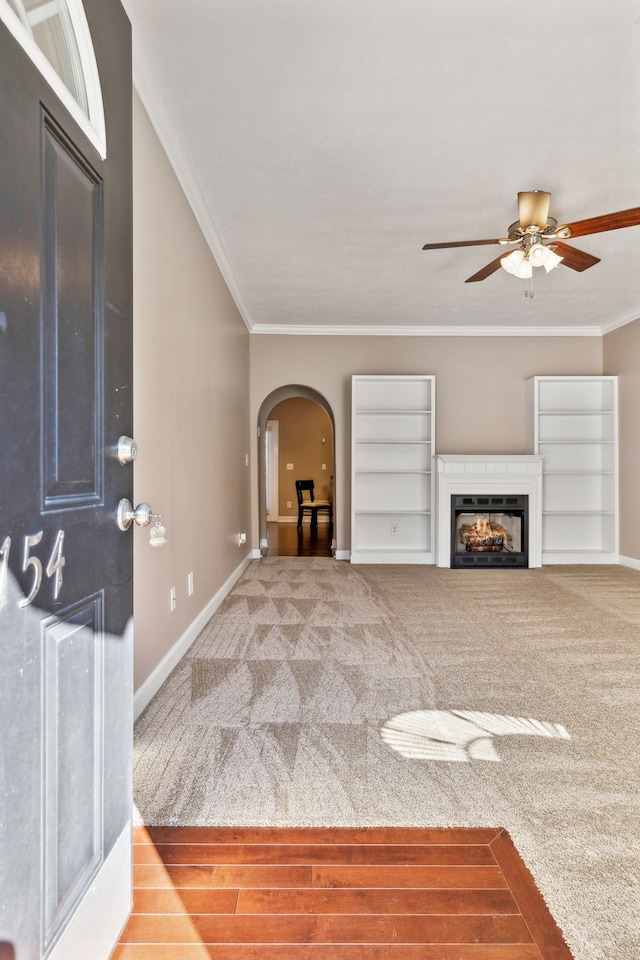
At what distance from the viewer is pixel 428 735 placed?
83.4 inches

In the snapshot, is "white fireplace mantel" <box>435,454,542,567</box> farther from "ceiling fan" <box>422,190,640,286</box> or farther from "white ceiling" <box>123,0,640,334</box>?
"ceiling fan" <box>422,190,640,286</box>

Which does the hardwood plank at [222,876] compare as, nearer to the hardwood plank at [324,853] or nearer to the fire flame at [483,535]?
the hardwood plank at [324,853]

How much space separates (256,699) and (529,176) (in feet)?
10.2

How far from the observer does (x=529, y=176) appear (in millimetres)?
3074

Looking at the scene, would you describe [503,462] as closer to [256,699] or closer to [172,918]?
[256,699]

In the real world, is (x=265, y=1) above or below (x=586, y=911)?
above

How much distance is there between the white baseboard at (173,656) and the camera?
89.3 inches

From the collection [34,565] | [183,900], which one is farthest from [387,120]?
[183,900]

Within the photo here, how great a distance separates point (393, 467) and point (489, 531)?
129cm

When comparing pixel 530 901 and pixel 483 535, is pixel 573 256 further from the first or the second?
pixel 483 535

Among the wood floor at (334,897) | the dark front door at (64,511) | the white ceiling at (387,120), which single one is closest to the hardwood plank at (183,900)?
the wood floor at (334,897)

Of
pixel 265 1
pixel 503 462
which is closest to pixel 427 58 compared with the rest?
pixel 265 1

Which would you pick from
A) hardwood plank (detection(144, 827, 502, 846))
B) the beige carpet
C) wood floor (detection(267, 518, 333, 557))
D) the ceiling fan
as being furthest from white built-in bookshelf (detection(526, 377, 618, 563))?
hardwood plank (detection(144, 827, 502, 846))

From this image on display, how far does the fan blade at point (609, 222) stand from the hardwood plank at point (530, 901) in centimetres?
266
